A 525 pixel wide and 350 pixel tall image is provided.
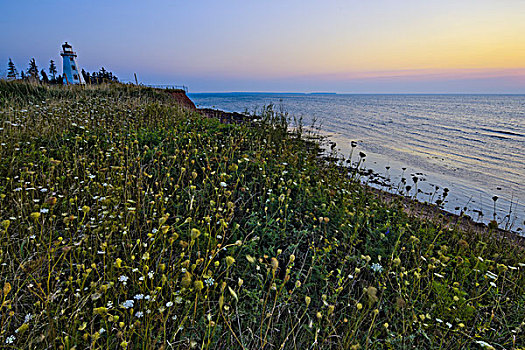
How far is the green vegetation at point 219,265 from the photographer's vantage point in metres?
2.04

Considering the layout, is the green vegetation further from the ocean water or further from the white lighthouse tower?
the white lighthouse tower

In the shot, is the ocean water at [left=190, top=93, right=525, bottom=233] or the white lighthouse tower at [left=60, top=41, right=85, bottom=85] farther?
the white lighthouse tower at [left=60, top=41, right=85, bottom=85]

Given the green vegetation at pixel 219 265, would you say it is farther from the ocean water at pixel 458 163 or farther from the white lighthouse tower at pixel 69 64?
the white lighthouse tower at pixel 69 64

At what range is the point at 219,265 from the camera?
2898 millimetres

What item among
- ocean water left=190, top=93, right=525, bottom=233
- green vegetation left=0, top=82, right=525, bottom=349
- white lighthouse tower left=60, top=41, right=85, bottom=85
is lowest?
ocean water left=190, top=93, right=525, bottom=233

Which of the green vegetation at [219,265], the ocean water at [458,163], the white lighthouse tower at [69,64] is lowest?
the ocean water at [458,163]

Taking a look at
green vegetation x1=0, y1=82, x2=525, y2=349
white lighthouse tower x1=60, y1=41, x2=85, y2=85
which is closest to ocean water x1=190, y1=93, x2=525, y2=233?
green vegetation x1=0, y1=82, x2=525, y2=349

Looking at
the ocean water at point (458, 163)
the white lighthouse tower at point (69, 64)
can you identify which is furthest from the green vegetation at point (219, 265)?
the white lighthouse tower at point (69, 64)

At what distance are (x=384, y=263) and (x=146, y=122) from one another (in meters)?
6.25

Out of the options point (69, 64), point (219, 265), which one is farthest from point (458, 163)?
point (69, 64)

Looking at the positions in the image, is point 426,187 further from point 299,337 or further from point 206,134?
point 299,337

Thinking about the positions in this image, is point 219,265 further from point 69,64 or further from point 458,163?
point 69,64

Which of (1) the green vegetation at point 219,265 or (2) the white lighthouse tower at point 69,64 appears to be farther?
Result: (2) the white lighthouse tower at point 69,64

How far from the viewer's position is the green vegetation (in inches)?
80.1
